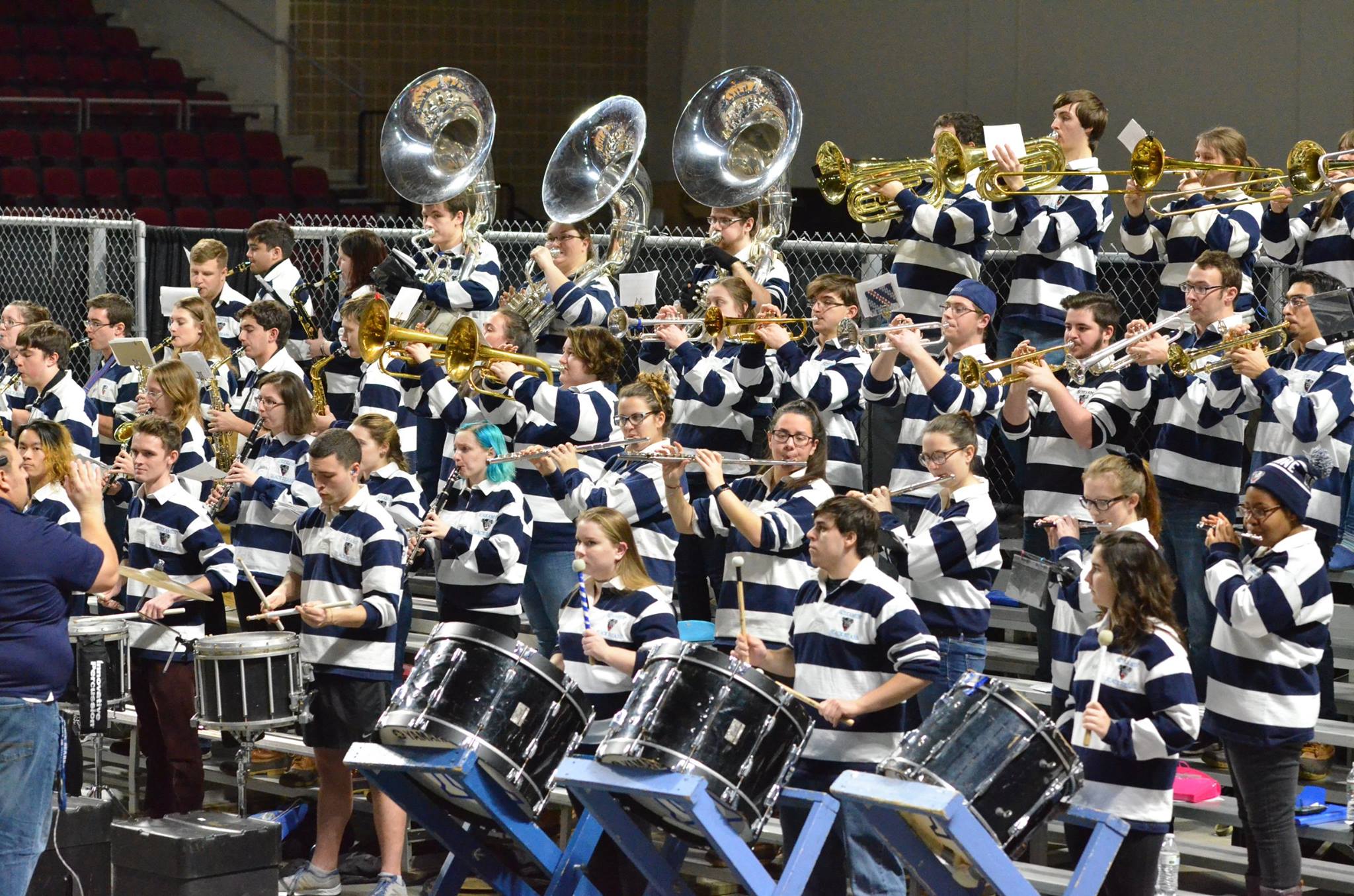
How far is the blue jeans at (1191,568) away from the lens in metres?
5.96

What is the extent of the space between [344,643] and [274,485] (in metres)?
0.93

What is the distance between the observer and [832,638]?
5.23 meters

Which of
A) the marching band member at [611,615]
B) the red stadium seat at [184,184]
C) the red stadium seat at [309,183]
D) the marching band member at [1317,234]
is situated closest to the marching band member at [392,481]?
the marching band member at [611,615]

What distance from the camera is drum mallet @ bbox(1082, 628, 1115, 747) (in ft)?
15.8

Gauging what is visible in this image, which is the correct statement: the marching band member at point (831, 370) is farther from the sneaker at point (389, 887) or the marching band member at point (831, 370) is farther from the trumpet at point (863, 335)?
the sneaker at point (389, 887)

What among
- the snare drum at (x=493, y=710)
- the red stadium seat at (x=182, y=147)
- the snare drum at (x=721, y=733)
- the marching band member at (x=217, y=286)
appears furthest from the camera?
the red stadium seat at (x=182, y=147)

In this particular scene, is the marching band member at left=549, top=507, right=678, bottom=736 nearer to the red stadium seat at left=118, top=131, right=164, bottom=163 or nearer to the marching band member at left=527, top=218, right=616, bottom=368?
the marching band member at left=527, top=218, right=616, bottom=368

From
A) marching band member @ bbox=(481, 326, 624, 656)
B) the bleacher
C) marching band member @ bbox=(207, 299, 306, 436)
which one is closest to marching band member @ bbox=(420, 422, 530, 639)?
marching band member @ bbox=(481, 326, 624, 656)

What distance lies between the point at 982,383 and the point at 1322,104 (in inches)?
212

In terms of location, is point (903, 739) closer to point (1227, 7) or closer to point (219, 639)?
point (219, 639)

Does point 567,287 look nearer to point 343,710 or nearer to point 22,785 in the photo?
point 343,710

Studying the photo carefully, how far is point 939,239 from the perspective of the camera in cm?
672

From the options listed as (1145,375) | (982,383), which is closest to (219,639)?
(982,383)

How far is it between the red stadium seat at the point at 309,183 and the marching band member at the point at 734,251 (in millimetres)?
7927
